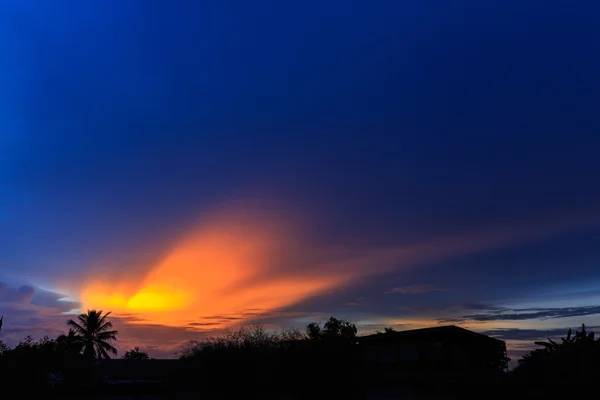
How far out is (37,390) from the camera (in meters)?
17.6

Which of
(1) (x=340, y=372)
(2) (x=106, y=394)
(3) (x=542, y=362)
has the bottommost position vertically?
(2) (x=106, y=394)

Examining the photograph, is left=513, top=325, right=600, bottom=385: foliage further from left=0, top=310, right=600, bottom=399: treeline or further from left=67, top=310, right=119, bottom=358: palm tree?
left=67, top=310, right=119, bottom=358: palm tree

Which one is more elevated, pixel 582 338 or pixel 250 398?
pixel 582 338

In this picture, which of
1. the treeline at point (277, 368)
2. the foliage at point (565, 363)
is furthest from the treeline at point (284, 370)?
the foliage at point (565, 363)

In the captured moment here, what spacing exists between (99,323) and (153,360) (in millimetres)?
13310

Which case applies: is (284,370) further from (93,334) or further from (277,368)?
(93,334)

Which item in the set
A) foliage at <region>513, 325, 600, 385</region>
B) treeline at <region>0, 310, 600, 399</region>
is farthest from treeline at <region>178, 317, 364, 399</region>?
foliage at <region>513, 325, 600, 385</region>

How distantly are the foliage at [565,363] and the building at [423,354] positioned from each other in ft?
62.6

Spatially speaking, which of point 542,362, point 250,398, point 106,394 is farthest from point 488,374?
point 106,394

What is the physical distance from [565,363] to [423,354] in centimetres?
2214

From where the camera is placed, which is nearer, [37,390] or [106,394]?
[37,390]

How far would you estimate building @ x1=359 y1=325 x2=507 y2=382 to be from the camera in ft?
110

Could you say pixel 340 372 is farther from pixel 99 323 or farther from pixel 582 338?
pixel 99 323

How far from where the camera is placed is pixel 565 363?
1277 cm
